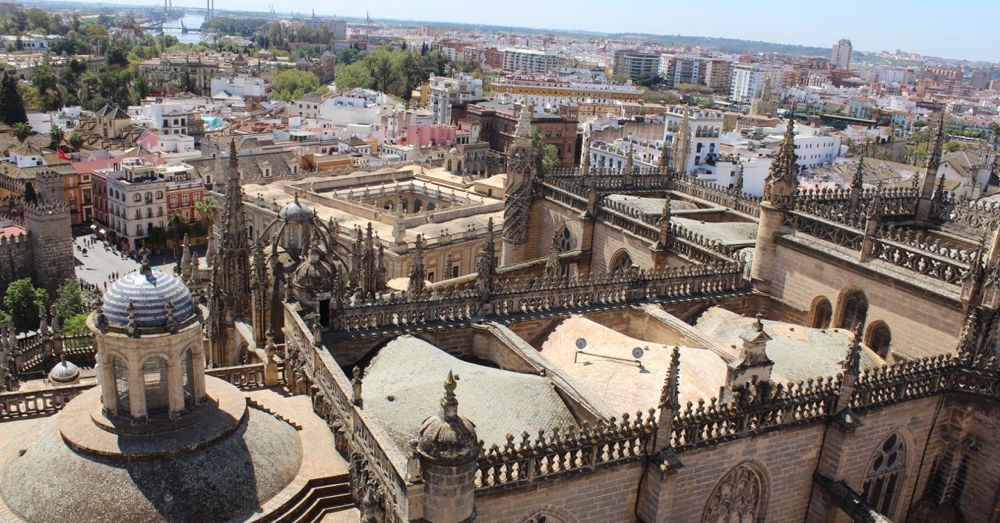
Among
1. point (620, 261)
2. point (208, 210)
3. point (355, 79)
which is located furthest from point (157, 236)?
point (355, 79)

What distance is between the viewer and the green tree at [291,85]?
17773 cm

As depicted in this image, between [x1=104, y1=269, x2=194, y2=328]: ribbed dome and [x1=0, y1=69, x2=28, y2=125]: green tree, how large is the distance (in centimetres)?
12692

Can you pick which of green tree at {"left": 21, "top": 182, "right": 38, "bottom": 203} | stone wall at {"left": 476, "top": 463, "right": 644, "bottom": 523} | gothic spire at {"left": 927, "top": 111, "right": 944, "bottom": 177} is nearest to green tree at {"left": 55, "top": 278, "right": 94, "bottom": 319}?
green tree at {"left": 21, "top": 182, "right": 38, "bottom": 203}

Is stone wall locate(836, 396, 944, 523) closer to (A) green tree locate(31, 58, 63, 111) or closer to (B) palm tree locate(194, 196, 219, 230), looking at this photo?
(B) palm tree locate(194, 196, 219, 230)

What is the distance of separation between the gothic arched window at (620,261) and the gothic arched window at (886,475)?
555 inches

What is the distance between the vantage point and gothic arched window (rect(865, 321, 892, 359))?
960 inches

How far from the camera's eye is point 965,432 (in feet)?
72.3

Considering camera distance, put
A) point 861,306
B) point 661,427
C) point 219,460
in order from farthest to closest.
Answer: point 861,306 < point 661,427 < point 219,460

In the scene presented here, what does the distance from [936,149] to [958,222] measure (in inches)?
123

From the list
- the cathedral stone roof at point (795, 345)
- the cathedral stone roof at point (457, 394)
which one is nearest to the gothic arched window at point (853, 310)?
the cathedral stone roof at point (795, 345)

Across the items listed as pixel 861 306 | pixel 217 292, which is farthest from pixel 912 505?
pixel 217 292

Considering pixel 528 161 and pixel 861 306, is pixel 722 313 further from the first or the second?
pixel 528 161

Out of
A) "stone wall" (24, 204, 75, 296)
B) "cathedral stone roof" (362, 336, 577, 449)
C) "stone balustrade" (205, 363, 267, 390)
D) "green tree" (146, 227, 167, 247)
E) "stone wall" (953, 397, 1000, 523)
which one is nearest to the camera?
"cathedral stone roof" (362, 336, 577, 449)

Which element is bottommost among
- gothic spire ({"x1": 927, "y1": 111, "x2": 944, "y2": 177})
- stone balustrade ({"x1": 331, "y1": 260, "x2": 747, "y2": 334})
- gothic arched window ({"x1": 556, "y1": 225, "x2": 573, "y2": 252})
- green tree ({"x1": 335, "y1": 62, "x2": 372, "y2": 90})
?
green tree ({"x1": 335, "y1": 62, "x2": 372, "y2": 90})
